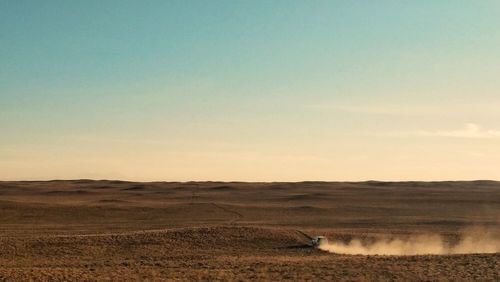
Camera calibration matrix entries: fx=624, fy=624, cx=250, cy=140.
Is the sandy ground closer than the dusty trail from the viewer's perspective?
Yes

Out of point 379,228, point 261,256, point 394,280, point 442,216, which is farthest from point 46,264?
point 442,216

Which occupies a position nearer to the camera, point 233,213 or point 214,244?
point 214,244

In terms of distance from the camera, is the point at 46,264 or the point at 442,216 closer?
the point at 46,264

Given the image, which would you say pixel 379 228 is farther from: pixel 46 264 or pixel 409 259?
pixel 46 264

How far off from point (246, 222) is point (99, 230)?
1253 centimetres

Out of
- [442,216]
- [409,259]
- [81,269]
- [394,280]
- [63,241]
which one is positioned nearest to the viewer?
[394,280]

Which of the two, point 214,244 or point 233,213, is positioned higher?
point 233,213

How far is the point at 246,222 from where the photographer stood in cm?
5109

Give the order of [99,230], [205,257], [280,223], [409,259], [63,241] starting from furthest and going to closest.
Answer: [280,223]
[99,230]
[63,241]
[205,257]
[409,259]

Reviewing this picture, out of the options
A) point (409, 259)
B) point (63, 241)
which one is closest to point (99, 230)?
point (63, 241)

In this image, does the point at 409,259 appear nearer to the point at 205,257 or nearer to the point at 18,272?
the point at 205,257

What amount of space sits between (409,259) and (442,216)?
34473mm

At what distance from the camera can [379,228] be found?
146ft

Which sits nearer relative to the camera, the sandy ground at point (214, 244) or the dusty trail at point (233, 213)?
the sandy ground at point (214, 244)
